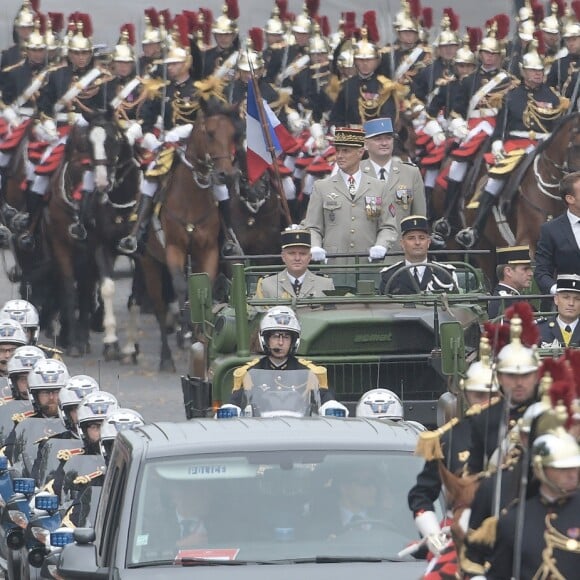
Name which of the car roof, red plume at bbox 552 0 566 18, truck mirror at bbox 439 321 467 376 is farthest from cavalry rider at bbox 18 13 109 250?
the car roof

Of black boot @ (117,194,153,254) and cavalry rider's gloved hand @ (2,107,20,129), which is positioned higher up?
cavalry rider's gloved hand @ (2,107,20,129)

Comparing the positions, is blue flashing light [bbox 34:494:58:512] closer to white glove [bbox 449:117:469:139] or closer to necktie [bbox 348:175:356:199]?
necktie [bbox 348:175:356:199]

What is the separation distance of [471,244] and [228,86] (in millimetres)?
4304

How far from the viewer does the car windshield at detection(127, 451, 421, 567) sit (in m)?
10.0

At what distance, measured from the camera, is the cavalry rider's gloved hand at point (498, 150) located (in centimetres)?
2434

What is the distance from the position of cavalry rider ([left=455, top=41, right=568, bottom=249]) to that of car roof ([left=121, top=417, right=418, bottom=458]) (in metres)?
13.5

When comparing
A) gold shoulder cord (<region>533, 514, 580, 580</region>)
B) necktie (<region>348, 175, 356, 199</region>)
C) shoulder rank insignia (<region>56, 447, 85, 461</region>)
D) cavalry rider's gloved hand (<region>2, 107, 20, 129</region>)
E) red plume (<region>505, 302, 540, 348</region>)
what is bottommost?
shoulder rank insignia (<region>56, 447, 85, 461</region>)

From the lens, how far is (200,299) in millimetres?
17328

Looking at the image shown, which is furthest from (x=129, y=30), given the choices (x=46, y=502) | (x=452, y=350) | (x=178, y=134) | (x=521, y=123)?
(x=46, y=502)

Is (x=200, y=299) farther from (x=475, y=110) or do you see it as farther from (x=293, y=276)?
(x=475, y=110)

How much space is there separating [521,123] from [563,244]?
8.51m

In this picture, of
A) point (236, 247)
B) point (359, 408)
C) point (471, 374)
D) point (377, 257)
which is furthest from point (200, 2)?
point (471, 374)

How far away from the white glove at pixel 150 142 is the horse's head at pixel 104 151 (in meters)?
1.51

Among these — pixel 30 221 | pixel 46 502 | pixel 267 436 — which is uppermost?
pixel 267 436
